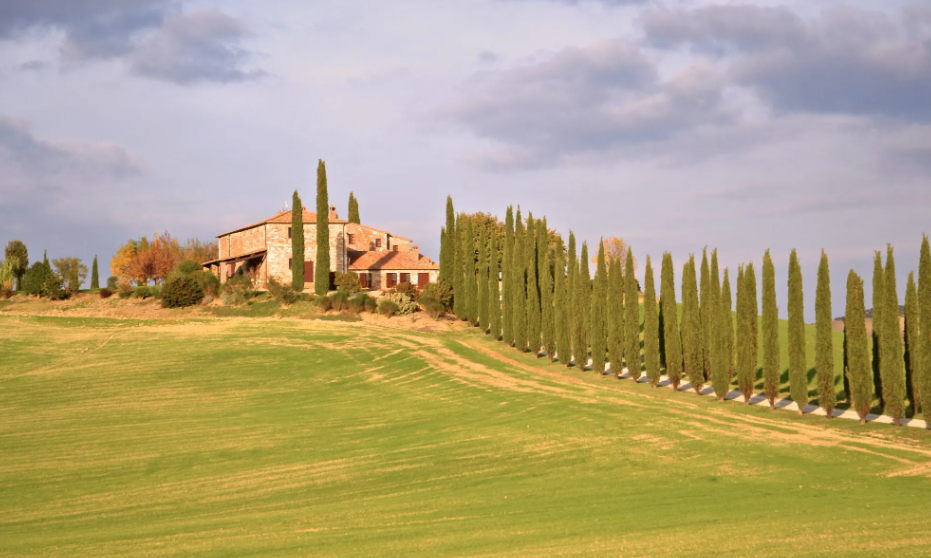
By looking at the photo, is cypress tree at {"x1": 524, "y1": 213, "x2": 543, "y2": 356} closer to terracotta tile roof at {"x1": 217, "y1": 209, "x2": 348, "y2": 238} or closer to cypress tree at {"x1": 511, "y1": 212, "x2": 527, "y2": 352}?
cypress tree at {"x1": 511, "y1": 212, "x2": 527, "y2": 352}

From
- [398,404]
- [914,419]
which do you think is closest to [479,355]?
[398,404]

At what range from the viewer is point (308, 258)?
214 ft

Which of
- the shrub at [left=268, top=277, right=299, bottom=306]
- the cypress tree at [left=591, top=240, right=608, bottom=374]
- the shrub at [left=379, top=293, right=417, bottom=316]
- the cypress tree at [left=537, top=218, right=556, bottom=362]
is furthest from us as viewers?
the shrub at [left=268, top=277, right=299, bottom=306]

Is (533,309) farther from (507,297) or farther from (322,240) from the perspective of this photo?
(322,240)

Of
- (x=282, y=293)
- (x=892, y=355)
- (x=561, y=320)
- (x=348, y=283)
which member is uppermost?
(x=348, y=283)

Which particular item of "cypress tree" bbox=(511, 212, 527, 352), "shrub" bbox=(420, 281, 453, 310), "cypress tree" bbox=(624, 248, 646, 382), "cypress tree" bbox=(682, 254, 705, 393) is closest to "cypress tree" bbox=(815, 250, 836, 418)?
"cypress tree" bbox=(682, 254, 705, 393)

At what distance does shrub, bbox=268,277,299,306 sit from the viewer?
186ft

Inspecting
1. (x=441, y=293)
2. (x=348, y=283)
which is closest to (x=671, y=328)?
(x=441, y=293)

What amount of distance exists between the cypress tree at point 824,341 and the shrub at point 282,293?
3753 centimetres

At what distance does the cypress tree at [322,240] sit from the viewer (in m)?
59.8

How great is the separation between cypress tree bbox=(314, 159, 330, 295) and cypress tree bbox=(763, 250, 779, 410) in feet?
117

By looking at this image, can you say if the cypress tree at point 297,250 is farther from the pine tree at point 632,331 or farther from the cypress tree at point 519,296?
the pine tree at point 632,331

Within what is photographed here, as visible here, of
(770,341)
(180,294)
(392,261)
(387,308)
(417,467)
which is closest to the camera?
(417,467)

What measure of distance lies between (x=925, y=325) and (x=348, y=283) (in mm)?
40955
